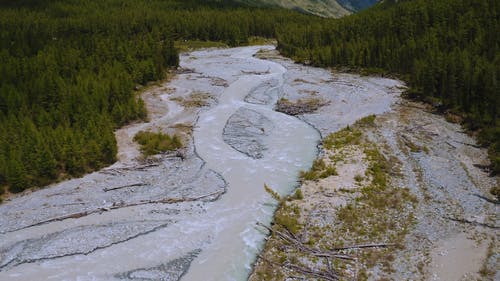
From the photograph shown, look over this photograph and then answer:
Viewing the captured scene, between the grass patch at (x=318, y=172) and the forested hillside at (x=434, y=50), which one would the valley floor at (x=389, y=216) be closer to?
the grass patch at (x=318, y=172)

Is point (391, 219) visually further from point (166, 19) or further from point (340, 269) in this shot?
point (166, 19)

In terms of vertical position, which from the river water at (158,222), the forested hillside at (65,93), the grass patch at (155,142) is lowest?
the river water at (158,222)

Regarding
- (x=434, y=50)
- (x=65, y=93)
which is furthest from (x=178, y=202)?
(x=434, y=50)

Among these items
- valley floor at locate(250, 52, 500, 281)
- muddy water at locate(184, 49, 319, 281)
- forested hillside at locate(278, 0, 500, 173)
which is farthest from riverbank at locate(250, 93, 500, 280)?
forested hillside at locate(278, 0, 500, 173)

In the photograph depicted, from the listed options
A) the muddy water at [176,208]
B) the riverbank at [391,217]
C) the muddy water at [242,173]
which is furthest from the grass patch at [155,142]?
the riverbank at [391,217]

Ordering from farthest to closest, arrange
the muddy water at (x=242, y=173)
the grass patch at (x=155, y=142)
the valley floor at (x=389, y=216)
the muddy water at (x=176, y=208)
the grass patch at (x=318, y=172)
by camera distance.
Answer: the grass patch at (x=155, y=142) → the grass patch at (x=318, y=172) → the muddy water at (x=242, y=173) → the muddy water at (x=176, y=208) → the valley floor at (x=389, y=216)

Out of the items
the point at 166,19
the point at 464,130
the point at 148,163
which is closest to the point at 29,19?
the point at 166,19

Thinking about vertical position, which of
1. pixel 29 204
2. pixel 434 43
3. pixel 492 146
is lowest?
pixel 29 204
